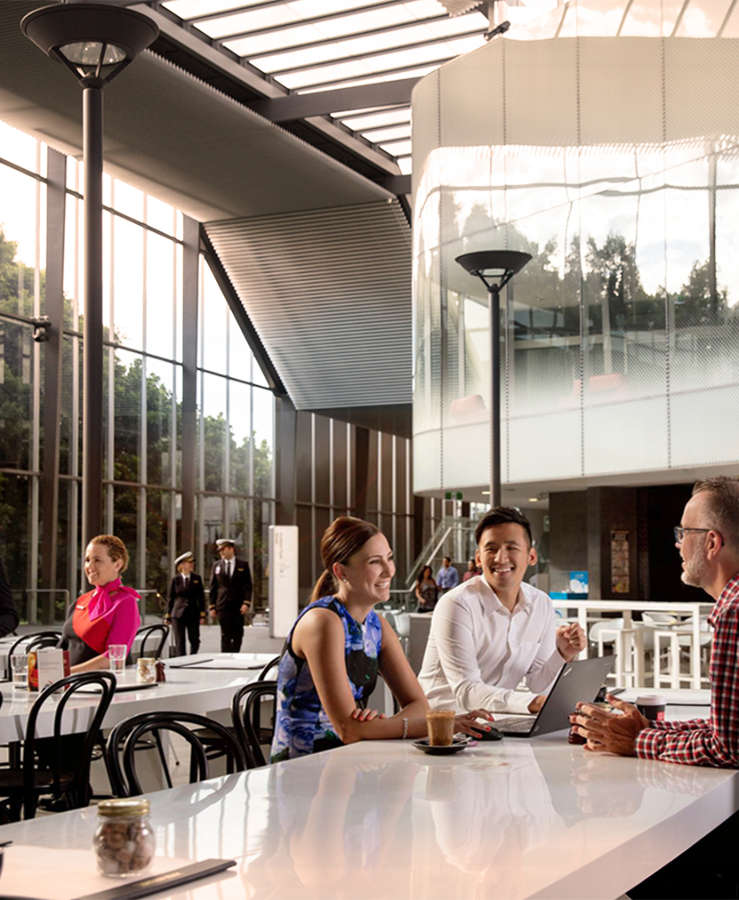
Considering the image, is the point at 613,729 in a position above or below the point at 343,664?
below

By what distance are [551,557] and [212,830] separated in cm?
1748

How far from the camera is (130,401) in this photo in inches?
763

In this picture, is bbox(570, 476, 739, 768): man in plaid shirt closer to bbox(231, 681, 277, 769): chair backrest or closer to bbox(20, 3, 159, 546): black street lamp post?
bbox(231, 681, 277, 769): chair backrest

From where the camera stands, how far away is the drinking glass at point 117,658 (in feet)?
17.9

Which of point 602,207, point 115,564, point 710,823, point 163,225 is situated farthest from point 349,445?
point 710,823

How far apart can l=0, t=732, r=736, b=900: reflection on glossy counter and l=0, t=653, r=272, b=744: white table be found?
5.83 feet

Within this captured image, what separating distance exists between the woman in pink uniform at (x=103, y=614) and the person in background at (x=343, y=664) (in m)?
2.41

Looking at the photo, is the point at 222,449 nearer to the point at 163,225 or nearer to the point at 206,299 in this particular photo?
the point at 206,299

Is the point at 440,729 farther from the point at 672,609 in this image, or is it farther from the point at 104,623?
the point at 672,609

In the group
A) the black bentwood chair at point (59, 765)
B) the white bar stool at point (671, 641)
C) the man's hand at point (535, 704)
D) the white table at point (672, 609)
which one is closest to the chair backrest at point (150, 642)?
the black bentwood chair at point (59, 765)

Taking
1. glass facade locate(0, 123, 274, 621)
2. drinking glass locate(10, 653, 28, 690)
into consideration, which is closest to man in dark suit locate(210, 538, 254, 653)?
glass facade locate(0, 123, 274, 621)

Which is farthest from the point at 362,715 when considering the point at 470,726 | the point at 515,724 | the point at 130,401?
the point at 130,401

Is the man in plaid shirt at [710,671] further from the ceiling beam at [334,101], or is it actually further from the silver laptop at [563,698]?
the ceiling beam at [334,101]

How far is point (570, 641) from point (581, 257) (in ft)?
36.0
